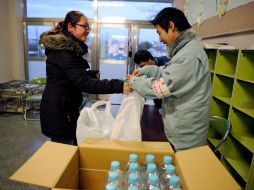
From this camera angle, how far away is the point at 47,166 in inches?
27.6

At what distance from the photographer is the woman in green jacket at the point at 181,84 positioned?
1049 millimetres

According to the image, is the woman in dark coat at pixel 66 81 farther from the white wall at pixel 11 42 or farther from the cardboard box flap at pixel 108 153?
the white wall at pixel 11 42

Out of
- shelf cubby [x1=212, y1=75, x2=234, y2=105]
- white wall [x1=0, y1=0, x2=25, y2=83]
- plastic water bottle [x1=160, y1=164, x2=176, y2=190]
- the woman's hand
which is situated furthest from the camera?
white wall [x1=0, y1=0, x2=25, y2=83]

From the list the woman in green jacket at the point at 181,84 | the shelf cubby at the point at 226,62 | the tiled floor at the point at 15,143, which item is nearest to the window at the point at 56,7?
the tiled floor at the point at 15,143

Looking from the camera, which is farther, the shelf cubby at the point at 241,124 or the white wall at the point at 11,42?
the white wall at the point at 11,42

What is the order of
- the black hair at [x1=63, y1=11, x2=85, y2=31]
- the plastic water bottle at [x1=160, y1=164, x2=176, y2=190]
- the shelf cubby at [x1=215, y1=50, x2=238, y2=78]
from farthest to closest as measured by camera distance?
the shelf cubby at [x1=215, y1=50, x2=238, y2=78]
the black hair at [x1=63, y1=11, x2=85, y2=31]
the plastic water bottle at [x1=160, y1=164, x2=176, y2=190]

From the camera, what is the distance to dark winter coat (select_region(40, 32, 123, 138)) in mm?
1313

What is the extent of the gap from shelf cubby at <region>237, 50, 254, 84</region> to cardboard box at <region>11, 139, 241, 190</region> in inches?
53.2

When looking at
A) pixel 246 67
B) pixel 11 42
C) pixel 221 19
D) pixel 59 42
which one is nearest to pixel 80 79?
pixel 59 42

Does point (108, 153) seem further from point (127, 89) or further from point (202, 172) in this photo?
point (127, 89)

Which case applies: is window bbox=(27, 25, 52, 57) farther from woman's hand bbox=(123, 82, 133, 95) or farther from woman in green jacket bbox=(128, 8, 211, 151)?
woman in green jacket bbox=(128, 8, 211, 151)

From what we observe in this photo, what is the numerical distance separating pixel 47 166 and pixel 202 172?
50 centimetres

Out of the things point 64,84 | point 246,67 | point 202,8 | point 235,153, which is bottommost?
point 235,153

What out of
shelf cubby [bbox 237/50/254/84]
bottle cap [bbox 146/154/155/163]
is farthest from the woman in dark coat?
shelf cubby [bbox 237/50/254/84]
